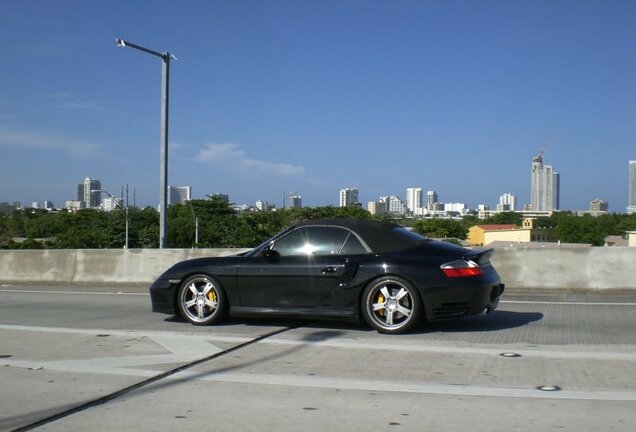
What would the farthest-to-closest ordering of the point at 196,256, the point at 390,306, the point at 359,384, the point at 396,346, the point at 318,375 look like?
the point at 196,256 < the point at 390,306 < the point at 396,346 < the point at 318,375 < the point at 359,384

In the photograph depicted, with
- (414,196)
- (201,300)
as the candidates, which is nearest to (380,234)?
(201,300)

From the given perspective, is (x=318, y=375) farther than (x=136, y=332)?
No

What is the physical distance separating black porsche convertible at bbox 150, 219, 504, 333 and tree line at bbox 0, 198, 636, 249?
34.1m

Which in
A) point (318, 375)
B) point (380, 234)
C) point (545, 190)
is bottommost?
point (318, 375)

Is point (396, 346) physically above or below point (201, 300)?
below

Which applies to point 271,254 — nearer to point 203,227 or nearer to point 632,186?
point 203,227

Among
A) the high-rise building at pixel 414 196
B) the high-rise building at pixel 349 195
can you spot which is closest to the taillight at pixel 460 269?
the high-rise building at pixel 349 195

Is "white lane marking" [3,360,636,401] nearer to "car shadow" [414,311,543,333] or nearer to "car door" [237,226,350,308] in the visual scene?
"car door" [237,226,350,308]

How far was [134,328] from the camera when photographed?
27.1ft

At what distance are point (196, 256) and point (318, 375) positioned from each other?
857cm

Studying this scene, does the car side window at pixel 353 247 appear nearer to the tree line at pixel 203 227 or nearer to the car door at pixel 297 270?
the car door at pixel 297 270

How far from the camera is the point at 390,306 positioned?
24.5 ft

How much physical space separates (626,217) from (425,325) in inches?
1926

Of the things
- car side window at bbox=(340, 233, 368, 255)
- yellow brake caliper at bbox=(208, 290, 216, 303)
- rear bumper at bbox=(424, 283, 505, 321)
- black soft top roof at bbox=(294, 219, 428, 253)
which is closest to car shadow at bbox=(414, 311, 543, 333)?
rear bumper at bbox=(424, 283, 505, 321)
